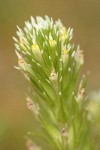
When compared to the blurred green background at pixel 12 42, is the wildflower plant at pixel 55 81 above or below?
below

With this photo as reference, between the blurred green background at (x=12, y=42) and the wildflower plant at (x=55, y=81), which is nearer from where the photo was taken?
the wildflower plant at (x=55, y=81)

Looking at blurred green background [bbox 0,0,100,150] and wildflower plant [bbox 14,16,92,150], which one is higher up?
blurred green background [bbox 0,0,100,150]

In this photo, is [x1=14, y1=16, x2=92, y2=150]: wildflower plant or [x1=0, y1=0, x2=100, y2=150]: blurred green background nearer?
[x1=14, y1=16, x2=92, y2=150]: wildflower plant

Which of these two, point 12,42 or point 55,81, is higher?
point 12,42

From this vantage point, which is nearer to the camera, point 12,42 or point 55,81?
point 55,81
